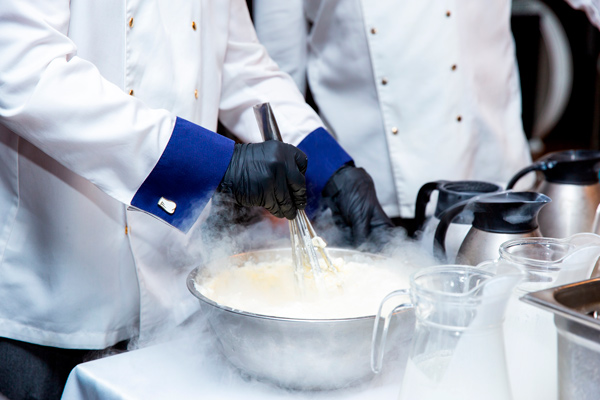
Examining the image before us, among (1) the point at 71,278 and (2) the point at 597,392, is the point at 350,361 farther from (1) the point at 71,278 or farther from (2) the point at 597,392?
(1) the point at 71,278

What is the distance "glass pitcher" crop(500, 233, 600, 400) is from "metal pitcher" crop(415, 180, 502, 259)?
1.18ft

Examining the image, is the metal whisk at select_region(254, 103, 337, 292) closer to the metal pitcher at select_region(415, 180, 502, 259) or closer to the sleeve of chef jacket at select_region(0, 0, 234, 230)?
the sleeve of chef jacket at select_region(0, 0, 234, 230)

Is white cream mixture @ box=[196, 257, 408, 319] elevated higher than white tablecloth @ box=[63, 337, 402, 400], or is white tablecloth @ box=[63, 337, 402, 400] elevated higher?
white cream mixture @ box=[196, 257, 408, 319]

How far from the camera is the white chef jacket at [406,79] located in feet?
5.74

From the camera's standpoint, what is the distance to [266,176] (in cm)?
98

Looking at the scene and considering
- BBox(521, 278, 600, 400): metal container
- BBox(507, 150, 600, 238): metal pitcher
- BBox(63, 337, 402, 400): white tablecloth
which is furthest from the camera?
BBox(507, 150, 600, 238): metal pitcher

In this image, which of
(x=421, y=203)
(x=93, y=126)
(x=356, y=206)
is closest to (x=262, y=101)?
(x=356, y=206)

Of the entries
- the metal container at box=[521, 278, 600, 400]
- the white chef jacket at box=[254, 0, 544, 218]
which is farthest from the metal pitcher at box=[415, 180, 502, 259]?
the white chef jacket at box=[254, 0, 544, 218]

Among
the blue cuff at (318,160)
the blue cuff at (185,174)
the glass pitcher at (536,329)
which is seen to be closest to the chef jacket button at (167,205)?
the blue cuff at (185,174)

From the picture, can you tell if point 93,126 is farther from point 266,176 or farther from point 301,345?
point 301,345

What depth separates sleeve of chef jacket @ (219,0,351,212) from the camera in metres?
1.41

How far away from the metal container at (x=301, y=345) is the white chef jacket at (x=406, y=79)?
1096 mm

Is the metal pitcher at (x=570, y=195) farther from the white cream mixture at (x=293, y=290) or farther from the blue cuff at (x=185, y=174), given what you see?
the blue cuff at (x=185, y=174)

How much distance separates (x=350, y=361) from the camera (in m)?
0.75
